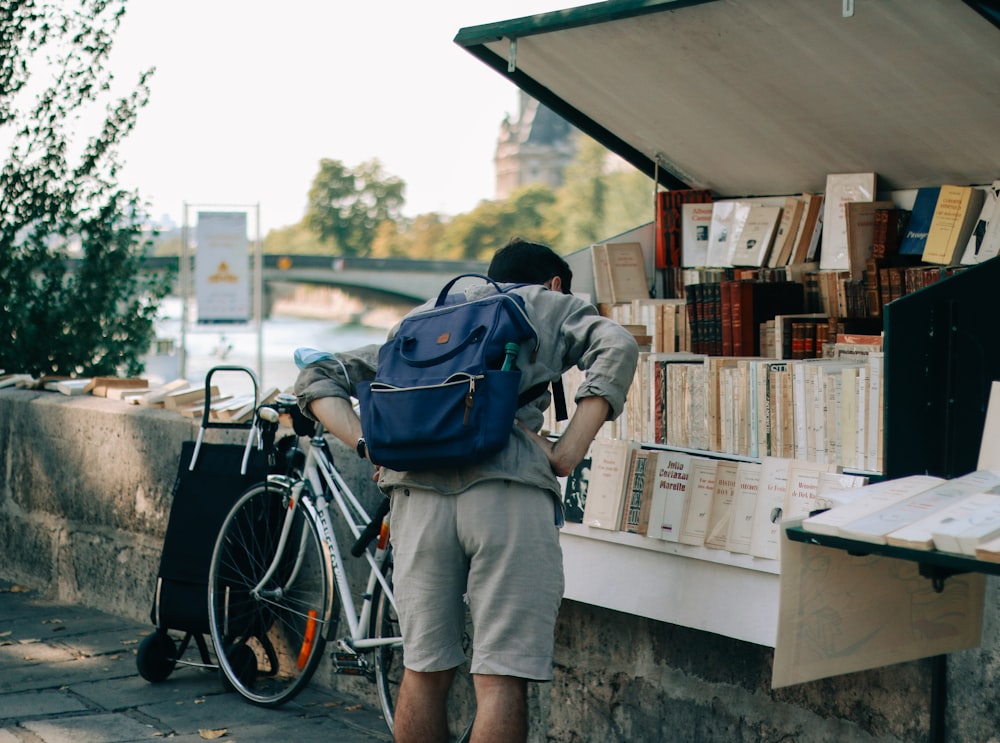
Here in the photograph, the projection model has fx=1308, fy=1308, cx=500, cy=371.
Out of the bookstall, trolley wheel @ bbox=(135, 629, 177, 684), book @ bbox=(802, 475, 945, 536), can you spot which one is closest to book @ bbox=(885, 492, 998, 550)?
book @ bbox=(802, 475, 945, 536)

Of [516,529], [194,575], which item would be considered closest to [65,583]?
[194,575]

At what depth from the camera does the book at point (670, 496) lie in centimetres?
377

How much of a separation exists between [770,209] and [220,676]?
2.69 meters

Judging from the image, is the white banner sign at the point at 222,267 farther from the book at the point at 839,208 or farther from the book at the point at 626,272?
the book at the point at 839,208

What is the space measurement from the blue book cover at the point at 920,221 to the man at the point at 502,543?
1.59m

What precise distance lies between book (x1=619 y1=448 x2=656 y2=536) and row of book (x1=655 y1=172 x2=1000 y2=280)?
3.41ft

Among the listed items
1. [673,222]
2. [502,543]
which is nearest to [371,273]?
[673,222]

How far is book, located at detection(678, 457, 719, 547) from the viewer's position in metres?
3.72

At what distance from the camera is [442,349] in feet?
9.78

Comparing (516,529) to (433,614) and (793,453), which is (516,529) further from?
(793,453)

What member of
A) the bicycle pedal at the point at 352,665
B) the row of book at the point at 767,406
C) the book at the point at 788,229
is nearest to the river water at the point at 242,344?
the bicycle pedal at the point at 352,665

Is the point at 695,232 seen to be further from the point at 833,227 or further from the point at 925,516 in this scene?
the point at 925,516

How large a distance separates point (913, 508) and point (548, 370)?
0.94 meters

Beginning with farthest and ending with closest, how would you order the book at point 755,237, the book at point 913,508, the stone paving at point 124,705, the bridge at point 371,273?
1. the bridge at point 371,273
2. the book at point 755,237
3. the stone paving at point 124,705
4. the book at point 913,508
